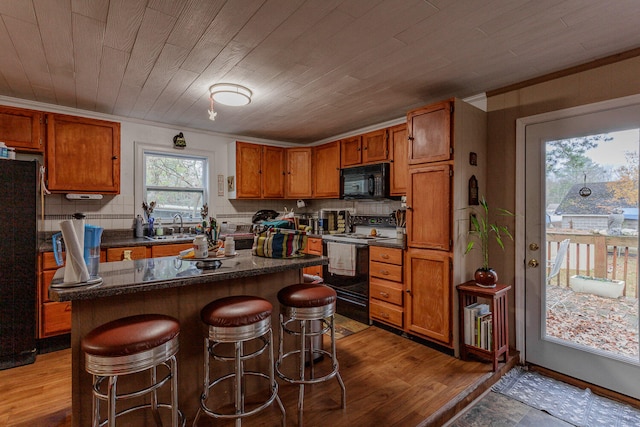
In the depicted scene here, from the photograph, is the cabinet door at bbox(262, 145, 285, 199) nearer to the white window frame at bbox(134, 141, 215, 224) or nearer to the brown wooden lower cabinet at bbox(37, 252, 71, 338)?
the white window frame at bbox(134, 141, 215, 224)

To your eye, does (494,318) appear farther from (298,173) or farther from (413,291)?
(298,173)

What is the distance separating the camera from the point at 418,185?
2.89m

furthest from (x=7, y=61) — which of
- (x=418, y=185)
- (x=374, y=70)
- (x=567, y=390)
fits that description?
(x=567, y=390)

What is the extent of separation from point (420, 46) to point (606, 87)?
1.46m

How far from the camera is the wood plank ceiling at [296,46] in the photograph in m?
1.71

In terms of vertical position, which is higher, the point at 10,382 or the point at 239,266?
the point at 239,266

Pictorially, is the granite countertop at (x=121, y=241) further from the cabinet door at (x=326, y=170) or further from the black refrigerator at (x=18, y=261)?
the cabinet door at (x=326, y=170)

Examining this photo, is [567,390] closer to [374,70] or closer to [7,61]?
[374,70]

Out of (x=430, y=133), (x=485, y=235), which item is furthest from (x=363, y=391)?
(x=430, y=133)

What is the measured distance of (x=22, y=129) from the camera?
9.89ft

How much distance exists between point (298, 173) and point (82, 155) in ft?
8.84

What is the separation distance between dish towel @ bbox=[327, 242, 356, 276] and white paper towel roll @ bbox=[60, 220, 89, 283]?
8.12 feet

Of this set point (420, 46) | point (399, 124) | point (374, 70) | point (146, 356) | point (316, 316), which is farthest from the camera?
point (399, 124)

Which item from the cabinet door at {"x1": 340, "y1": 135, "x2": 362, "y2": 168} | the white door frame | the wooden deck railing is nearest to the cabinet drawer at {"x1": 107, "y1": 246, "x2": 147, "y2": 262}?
the cabinet door at {"x1": 340, "y1": 135, "x2": 362, "y2": 168}
